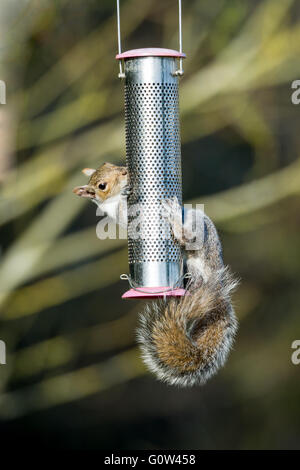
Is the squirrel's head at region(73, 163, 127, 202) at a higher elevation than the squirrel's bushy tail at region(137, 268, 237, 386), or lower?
higher

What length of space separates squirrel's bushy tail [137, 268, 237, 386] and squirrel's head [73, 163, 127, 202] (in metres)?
0.49

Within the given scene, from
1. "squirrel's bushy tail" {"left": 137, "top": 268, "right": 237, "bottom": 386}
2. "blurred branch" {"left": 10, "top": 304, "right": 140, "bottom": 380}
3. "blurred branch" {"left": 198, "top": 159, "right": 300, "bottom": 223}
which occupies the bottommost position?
"squirrel's bushy tail" {"left": 137, "top": 268, "right": 237, "bottom": 386}

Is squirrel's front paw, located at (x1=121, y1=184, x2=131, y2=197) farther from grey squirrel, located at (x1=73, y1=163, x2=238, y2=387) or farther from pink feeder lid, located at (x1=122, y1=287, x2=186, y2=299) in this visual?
pink feeder lid, located at (x1=122, y1=287, x2=186, y2=299)

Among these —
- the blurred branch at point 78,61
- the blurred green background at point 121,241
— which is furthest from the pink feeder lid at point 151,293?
the blurred branch at point 78,61

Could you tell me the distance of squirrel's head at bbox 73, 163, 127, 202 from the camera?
12.0ft

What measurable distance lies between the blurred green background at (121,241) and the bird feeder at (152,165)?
173 cm

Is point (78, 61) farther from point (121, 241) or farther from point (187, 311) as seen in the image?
point (187, 311)

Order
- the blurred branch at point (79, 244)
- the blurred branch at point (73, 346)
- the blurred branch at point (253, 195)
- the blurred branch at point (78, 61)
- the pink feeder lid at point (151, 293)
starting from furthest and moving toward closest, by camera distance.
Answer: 1. the blurred branch at point (73, 346)
2. the blurred branch at point (78, 61)
3. the blurred branch at point (253, 195)
4. the blurred branch at point (79, 244)
5. the pink feeder lid at point (151, 293)

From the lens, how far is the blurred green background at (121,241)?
5766 mm

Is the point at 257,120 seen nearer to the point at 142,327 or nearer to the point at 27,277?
the point at 27,277

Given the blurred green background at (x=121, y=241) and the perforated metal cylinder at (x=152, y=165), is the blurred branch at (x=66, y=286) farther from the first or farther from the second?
the perforated metal cylinder at (x=152, y=165)

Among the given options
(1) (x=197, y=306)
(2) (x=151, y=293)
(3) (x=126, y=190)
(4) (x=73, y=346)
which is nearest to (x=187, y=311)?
(1) (x=197, y=306)

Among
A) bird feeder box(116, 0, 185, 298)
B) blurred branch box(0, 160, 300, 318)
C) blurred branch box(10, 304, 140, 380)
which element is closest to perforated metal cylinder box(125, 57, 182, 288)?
bird feeder box(116, 0, 185, 298)

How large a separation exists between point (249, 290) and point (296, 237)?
537 mm
